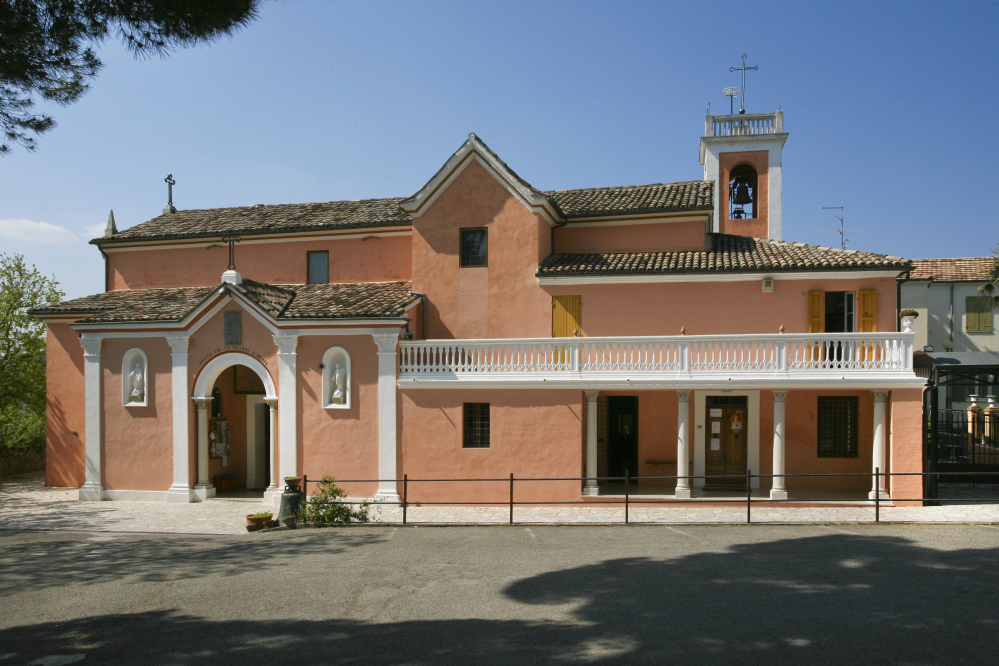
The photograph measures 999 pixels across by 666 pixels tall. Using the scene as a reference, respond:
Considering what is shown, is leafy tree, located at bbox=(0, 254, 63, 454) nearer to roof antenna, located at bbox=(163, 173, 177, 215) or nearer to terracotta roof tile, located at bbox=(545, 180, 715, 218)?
roof antenna, located at bbox=(163, 173, 177, 215)

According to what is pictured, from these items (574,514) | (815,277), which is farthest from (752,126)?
(574,514)

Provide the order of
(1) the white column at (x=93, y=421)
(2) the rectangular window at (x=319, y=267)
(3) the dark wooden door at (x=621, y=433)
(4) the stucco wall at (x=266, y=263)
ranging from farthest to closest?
(2) the rectangular window at (x=319, y=267), (4) the stucco wall at (x=266, y=263), (3) the dark wooden door at (x=621, y=433), (1) the white column at (x=93, y=421)

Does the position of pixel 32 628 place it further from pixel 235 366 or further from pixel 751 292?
pixel 751 292

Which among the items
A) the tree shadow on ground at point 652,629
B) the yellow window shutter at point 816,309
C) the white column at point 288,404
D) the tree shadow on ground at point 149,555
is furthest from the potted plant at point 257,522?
the yellow window shutter at point 816,309

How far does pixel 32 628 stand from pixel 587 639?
269 inches

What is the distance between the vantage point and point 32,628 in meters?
8.63

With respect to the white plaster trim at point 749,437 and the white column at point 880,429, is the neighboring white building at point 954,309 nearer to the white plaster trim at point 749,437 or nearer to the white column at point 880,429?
the white plaster trim at point 749,437

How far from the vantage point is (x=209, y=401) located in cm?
1875

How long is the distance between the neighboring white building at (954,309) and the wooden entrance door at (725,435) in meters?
23.4

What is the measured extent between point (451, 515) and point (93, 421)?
34.9ft

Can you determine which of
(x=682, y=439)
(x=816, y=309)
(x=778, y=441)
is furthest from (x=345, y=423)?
(x=816, y=309)

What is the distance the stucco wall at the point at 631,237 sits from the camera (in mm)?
19547

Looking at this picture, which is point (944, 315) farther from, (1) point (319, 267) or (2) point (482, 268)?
(1) point (319, 267)

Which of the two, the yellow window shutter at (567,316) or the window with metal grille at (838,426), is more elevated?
the yellow window shutter at (567,316)
